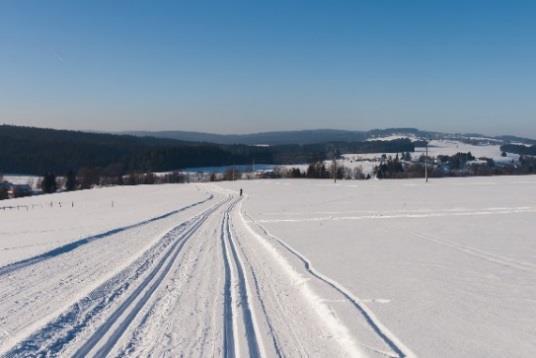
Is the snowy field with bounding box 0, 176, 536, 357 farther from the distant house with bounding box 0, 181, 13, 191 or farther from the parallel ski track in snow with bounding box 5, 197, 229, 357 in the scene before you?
the distant house with bounding box 0, 181, 13, 191

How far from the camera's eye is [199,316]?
22.9ft

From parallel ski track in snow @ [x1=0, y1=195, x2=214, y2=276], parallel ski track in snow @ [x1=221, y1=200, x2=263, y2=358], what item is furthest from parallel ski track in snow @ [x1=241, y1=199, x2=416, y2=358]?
parallel ski track in snow @ [x1=0, y1=195, x2=214, y2=276]

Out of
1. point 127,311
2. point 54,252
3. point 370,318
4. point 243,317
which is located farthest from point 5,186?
point 370,318

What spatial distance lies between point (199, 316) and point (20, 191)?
109958 millimetres

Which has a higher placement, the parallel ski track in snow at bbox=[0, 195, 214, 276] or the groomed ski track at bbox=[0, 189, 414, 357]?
the groomed ski track at bbox=[0, 189, 414, 357]

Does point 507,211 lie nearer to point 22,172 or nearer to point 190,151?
point 190,151

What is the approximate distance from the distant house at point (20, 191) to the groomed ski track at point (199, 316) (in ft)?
326

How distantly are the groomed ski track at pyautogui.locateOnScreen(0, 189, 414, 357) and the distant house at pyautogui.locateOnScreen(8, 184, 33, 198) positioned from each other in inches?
3917

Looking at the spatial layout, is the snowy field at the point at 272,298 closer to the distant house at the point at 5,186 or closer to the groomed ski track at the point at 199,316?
the groomed ski track at the point at 199,316

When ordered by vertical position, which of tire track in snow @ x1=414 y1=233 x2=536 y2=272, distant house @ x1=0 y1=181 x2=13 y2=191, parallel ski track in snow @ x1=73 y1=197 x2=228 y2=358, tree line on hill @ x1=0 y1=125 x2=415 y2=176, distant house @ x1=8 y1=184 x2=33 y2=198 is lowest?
distant house @ x1=8 y1=184 x2=33 y2=198

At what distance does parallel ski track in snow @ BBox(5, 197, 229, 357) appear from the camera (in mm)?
5622

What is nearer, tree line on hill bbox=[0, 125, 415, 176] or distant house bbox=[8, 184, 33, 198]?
distant house bbox=[8, 184, 33, 198]

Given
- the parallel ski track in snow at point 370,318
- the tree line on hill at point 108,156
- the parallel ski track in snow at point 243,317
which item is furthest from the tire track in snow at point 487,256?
the tree line on hill at point 108,156

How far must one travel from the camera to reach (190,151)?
148 metres
